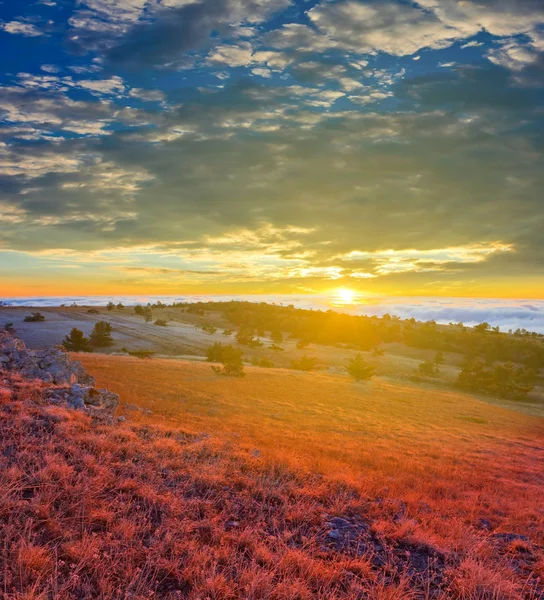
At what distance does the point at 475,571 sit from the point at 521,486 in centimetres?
1227

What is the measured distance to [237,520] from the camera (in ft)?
23.7

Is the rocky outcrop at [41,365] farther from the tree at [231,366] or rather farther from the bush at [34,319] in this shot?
the bush at [34,319]

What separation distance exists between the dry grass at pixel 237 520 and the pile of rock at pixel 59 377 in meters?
1.34

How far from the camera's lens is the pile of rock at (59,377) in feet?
44.7

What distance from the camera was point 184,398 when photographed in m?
27.1

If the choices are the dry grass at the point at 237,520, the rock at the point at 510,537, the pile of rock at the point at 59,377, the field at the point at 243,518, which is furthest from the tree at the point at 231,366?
the rock at the point at 510,537

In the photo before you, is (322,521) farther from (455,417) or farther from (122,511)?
(455,417)

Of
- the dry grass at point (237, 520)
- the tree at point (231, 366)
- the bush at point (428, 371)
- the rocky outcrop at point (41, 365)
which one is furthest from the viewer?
the bush at point (428, 371)

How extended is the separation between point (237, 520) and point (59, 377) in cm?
1324

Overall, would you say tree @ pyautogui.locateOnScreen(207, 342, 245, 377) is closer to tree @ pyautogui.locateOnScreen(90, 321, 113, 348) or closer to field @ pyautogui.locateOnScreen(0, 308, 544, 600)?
field @ pyautogui.locateOnScreen(0, 308, 544, 600)

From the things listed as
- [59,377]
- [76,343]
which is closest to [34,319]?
[76,343]

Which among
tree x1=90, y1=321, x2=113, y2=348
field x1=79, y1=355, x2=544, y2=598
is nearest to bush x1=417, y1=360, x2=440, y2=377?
field x1=79, y1=355, x2=544, y2=598

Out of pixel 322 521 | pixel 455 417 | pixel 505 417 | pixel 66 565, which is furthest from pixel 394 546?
pixel 505 417

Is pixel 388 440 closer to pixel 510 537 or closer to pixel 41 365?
pixel 510 537
